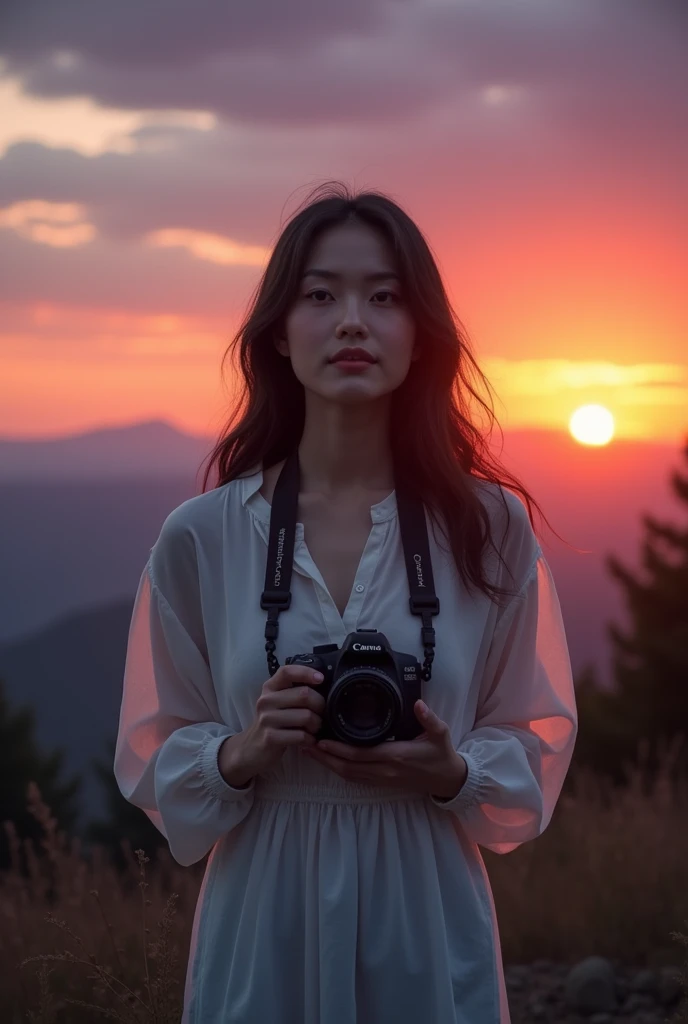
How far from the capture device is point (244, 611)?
2.20 meters

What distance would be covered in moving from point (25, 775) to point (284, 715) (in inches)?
1208

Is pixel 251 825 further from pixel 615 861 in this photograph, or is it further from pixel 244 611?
pixel 615 861

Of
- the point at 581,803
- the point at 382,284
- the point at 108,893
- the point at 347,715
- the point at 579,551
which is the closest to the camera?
the point at 347,715

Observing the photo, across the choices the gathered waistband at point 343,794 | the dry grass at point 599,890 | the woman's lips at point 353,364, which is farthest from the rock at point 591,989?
the woman's lips at point 353,364

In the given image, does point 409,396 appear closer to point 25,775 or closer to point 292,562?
point 292,562

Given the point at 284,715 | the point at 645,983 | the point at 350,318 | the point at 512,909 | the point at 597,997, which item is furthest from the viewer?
the point at 512,909

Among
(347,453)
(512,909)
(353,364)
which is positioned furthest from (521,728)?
(512,909)

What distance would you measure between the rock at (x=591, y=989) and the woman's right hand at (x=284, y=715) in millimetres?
2359

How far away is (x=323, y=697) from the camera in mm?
2020

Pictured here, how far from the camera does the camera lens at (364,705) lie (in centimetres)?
196

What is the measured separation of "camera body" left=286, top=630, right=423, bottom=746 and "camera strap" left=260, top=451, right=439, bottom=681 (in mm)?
82

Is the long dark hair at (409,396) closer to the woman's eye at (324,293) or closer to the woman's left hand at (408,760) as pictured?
the woman's eye at (324,293)

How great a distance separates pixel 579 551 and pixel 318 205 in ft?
3.36

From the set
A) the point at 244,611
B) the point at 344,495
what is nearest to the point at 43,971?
the point at 244,611
